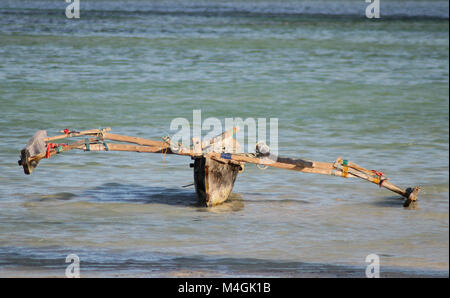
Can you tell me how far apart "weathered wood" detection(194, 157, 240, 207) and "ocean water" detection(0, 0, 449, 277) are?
9.2 inches

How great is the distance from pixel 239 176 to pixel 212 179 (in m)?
2.81

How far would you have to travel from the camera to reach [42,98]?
22.7 metres

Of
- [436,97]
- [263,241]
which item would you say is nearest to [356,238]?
[263,241]

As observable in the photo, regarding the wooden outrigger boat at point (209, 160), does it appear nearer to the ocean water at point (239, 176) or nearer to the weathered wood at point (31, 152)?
the weathered wood at point (31, 152)

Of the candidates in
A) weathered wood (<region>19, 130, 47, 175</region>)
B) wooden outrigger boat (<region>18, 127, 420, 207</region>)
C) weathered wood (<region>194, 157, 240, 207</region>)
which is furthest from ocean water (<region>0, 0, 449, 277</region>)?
weathered wood (<region>19, 130, 47, 175</region>)

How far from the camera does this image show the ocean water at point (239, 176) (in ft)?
29.6

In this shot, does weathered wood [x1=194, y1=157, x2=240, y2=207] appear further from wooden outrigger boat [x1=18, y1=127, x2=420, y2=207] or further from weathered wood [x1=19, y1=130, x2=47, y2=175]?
weathered wood [x1=19, y1=130, x2=47, y2=175]

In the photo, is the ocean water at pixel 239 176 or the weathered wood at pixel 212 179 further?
the weathered wood at pixel 212 179

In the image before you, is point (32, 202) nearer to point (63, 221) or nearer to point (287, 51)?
point (63, 221)

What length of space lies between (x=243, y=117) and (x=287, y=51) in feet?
65.0

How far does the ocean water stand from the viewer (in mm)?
9023

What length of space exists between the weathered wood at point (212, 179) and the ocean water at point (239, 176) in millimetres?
233

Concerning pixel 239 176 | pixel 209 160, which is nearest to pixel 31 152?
pixel 209 160

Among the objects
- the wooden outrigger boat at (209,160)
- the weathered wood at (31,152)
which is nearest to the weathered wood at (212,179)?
the wooden outrigger boat at (209,160)
